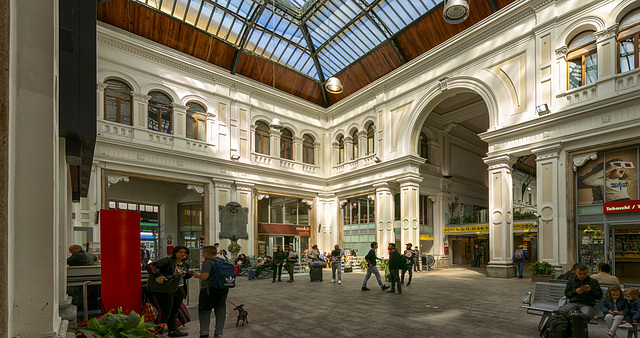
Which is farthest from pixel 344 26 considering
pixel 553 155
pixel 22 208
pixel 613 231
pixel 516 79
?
pixel 22 208

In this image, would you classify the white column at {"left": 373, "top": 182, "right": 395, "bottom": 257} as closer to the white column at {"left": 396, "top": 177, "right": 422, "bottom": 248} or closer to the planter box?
the white column at {"left": 396, "top": 177, "right": 422, "bottom": 248}

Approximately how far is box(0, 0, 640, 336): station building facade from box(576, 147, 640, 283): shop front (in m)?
0.05

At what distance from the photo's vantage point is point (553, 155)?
1428cm

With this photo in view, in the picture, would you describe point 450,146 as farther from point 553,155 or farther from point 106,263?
point 106,263

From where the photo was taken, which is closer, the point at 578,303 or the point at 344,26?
the point at 578,303

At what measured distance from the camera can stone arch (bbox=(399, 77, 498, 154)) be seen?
1694cm

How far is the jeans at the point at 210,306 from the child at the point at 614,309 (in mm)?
6016

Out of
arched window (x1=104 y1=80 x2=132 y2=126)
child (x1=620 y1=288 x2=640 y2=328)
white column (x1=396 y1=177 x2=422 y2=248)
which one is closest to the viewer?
child (x1=620 y1=288 x2=640 y2=328)

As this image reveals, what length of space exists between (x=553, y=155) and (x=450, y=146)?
11144 mm

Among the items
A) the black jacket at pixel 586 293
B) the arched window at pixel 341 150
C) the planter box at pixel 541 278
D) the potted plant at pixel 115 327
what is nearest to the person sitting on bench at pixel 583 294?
the black jacket at pixel 586 293

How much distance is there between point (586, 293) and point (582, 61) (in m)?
11.8

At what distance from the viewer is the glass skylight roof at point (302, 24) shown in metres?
19.3

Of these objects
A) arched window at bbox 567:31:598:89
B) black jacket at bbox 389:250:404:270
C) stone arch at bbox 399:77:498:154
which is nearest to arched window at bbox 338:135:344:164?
stone arch at bbox 399:77:498:154

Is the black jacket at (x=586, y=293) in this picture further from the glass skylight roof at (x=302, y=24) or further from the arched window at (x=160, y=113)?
the arched window at (x=160, y=113)
